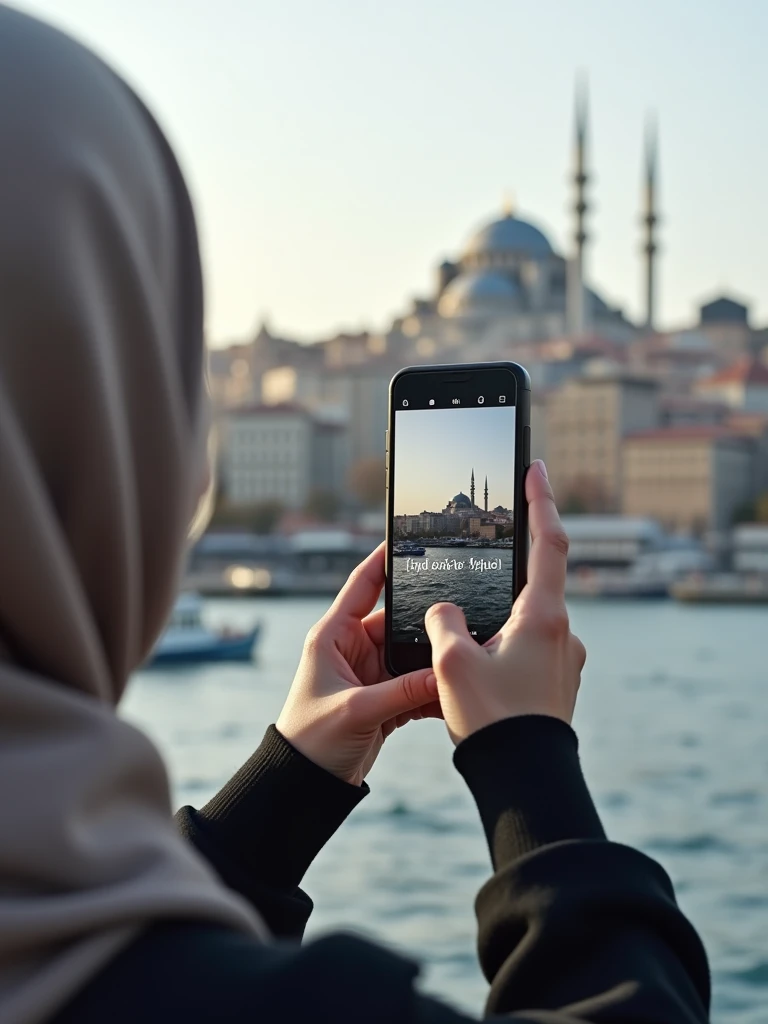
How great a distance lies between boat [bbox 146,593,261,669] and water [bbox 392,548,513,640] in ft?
45.0

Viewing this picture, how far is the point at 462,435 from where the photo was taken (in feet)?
2.04

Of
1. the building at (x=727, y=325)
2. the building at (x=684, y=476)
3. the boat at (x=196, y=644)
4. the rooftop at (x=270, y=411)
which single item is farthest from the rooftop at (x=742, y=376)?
the boat at (x=196, y=644)

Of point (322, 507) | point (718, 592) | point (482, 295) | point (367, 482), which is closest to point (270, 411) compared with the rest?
point (322, 507)

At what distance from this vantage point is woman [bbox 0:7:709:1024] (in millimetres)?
323

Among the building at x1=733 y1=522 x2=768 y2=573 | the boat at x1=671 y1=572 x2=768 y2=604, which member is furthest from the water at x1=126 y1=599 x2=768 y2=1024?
the building at x1=733 y1=522 x2=768 y2=573

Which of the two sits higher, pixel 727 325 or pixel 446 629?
pixel 727 325

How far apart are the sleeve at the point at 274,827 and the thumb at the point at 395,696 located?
2cm

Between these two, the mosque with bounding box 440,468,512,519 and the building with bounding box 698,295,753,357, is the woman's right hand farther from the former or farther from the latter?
the building with bounding box 698,295,753,357

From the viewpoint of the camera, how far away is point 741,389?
31844 millimetres

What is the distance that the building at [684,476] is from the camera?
2748 cm

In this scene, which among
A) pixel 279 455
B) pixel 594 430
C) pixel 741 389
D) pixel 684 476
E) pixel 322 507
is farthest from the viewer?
pixel 741 389

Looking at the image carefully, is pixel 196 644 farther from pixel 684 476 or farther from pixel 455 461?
pixel 684 476

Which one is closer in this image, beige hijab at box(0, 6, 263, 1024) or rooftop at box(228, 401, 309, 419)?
beige hijab at box(0, 6, 263, 1024)

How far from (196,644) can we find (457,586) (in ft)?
45.7
